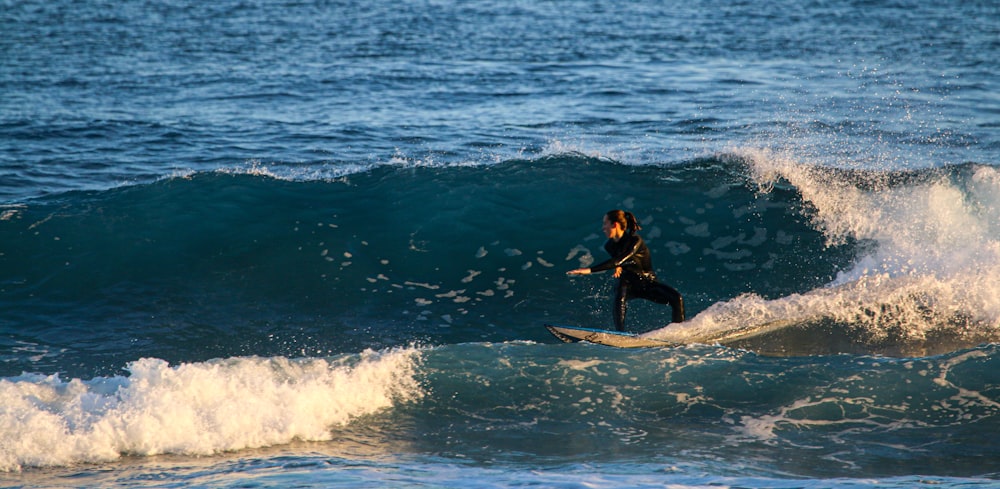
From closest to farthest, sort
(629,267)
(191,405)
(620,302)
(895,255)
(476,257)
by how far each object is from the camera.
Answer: (191,405) < (629,267) < (620,302) < (895,255) < (476,257)

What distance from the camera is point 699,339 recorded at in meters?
9.97

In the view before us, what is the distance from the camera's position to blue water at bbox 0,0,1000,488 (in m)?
7.88

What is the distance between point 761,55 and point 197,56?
16.6 metres

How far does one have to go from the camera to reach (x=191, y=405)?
326 inches

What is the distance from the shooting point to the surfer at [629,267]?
9.60 m

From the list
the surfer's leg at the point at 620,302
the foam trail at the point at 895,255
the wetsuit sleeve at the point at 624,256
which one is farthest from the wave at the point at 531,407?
the foam trail at the point at 895,255

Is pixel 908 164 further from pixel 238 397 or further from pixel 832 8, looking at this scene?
pixel 832 8

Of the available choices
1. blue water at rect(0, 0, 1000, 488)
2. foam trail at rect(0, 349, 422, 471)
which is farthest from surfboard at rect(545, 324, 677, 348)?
foam trail at rect(0, 349, 422, 471)

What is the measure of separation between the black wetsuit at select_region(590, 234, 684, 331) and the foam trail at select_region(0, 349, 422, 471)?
92.1 inches

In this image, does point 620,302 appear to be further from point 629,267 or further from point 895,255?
point 895,255

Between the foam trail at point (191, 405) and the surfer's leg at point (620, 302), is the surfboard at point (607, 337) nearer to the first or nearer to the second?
the surfer's leg at point (620, 302)

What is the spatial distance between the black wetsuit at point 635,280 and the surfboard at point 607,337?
0.55ft

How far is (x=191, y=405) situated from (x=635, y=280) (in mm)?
4581

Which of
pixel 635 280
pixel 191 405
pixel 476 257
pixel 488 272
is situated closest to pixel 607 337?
pixel 635 280
